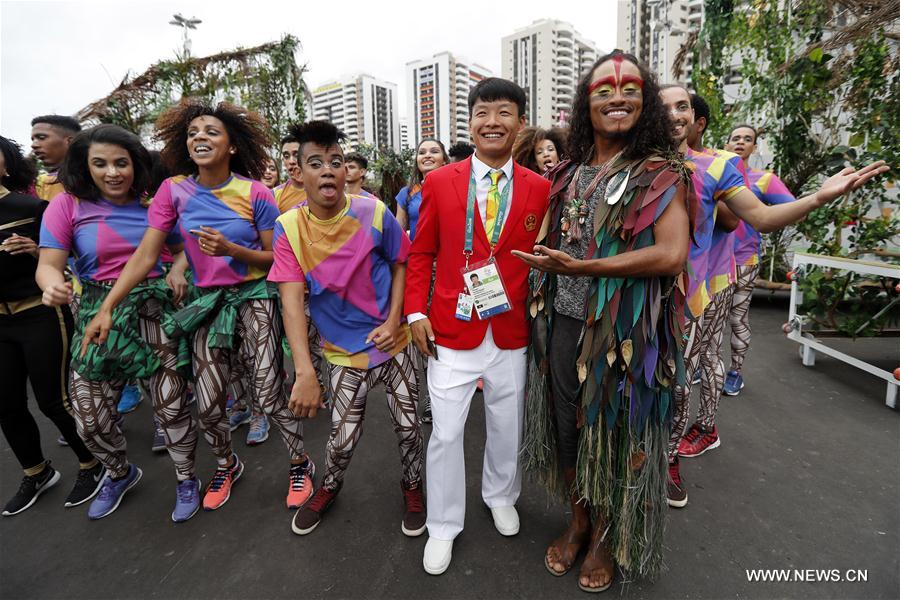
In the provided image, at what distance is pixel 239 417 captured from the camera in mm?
3549

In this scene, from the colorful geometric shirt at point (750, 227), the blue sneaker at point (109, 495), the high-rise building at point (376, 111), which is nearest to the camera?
the blue sneaker at point (109, 495)

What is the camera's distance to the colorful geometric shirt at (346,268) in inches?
84.6

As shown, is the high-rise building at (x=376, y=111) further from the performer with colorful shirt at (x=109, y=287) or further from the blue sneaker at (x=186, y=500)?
the blue sneaker at (x=186, y=500)

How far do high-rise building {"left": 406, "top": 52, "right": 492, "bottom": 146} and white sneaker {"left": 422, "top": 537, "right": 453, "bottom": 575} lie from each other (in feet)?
270

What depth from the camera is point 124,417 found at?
3805mm

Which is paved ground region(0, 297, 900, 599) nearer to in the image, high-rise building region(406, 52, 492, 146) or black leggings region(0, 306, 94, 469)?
black leggings region(0, 306, 94, 469)

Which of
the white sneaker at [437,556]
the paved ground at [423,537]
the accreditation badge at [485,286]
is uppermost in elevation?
the accreditation badge at [485,286]

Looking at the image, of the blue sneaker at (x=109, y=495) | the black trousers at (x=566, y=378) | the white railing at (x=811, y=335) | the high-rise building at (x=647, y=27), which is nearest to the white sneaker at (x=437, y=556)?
the black trousers at (x=566, y=378)

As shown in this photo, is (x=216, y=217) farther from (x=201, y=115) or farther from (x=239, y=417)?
(x=239, y=417)

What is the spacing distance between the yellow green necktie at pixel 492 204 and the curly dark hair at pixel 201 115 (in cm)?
150

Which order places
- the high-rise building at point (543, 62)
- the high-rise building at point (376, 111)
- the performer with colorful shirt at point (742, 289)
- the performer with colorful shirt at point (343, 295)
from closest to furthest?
the performer with colorful shirt at point (343, 295) < the performer with colorful shirt at point (742, 289) < the high-rise building at point (543, 62) < the high-rise building at point (376, 111)

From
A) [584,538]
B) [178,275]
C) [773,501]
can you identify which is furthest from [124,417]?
[773,501]

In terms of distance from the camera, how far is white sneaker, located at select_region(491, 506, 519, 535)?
2.24m

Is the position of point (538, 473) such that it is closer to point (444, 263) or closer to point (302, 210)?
point (444, 263)
